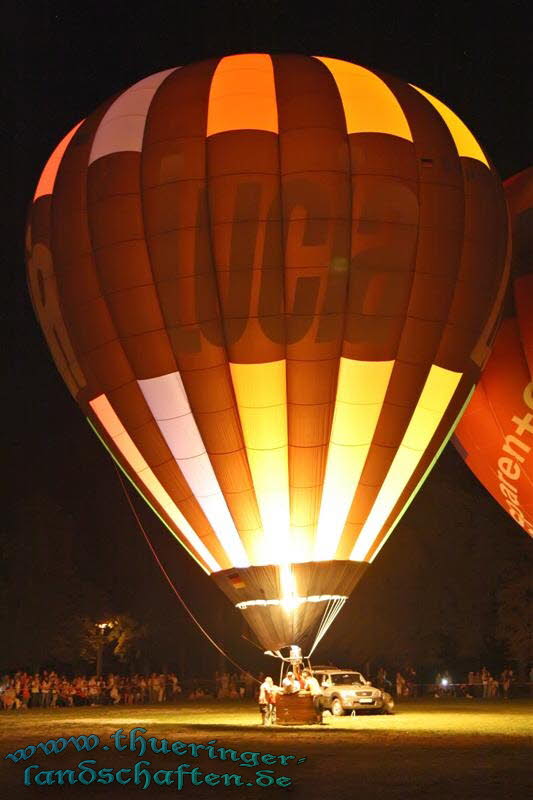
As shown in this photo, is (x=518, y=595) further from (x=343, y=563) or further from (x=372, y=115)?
(x=372, y=115)

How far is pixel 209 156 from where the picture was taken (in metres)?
14.3

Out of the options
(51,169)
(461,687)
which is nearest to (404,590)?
(461,687)

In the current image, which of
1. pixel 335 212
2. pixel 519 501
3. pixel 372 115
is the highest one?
pixel 372 115

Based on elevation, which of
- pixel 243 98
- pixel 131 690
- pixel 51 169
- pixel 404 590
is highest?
pixel 243 98

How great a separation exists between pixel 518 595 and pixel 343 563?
18.7 metres

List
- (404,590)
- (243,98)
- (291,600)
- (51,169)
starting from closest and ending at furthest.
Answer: (291,600) → (243,98) → (51,169) → (404,590)

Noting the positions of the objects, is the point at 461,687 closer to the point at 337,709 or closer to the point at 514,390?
the point at 337,709

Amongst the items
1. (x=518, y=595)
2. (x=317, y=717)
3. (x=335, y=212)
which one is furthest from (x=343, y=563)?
(x=518, y=595)

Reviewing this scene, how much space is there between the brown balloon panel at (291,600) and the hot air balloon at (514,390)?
418cm

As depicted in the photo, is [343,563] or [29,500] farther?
[29,500]

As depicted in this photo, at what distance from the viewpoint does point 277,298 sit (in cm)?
1409

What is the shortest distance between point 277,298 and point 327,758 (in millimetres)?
5936

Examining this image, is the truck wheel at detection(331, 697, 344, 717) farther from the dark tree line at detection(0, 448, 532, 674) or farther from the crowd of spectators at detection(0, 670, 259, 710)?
the dark tree line at detection(0, 448, 532, 674)

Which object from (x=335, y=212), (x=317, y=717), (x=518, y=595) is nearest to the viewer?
(x=335, y=212)
